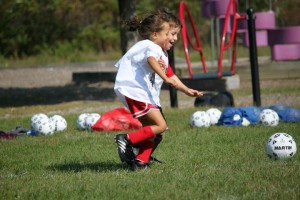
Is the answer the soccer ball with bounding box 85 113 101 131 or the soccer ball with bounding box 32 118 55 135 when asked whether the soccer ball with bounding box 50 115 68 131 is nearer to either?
the soccer ball with bounding box 32 118 55 135

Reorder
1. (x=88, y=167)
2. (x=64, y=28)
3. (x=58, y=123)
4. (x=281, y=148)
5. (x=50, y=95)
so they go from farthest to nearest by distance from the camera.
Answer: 1. (x=64, y=28)
2. (x=50, y=95)
3. (x=58, y=123)
4. (x=88, y=167)
5. (x=281, y=148)

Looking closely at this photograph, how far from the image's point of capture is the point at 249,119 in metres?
11.4

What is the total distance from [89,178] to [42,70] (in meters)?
17.1

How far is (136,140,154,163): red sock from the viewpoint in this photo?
25.3 feet

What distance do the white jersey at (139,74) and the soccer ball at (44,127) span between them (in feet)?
12.4

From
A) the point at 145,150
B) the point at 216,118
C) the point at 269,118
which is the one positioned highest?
the point at 145,150

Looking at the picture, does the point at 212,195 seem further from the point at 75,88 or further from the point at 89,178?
the point at 75,88

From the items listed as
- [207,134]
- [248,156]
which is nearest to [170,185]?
[248,156]

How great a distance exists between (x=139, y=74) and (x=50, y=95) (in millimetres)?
11611

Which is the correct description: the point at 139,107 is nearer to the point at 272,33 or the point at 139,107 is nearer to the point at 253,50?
the point at 253,50

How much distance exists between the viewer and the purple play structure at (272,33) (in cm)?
2072

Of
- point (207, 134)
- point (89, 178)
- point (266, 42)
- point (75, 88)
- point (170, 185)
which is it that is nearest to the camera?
point (170, 185)

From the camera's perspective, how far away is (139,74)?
766cm

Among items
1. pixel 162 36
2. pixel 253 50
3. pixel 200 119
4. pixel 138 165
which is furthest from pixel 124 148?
pixel 253 50
